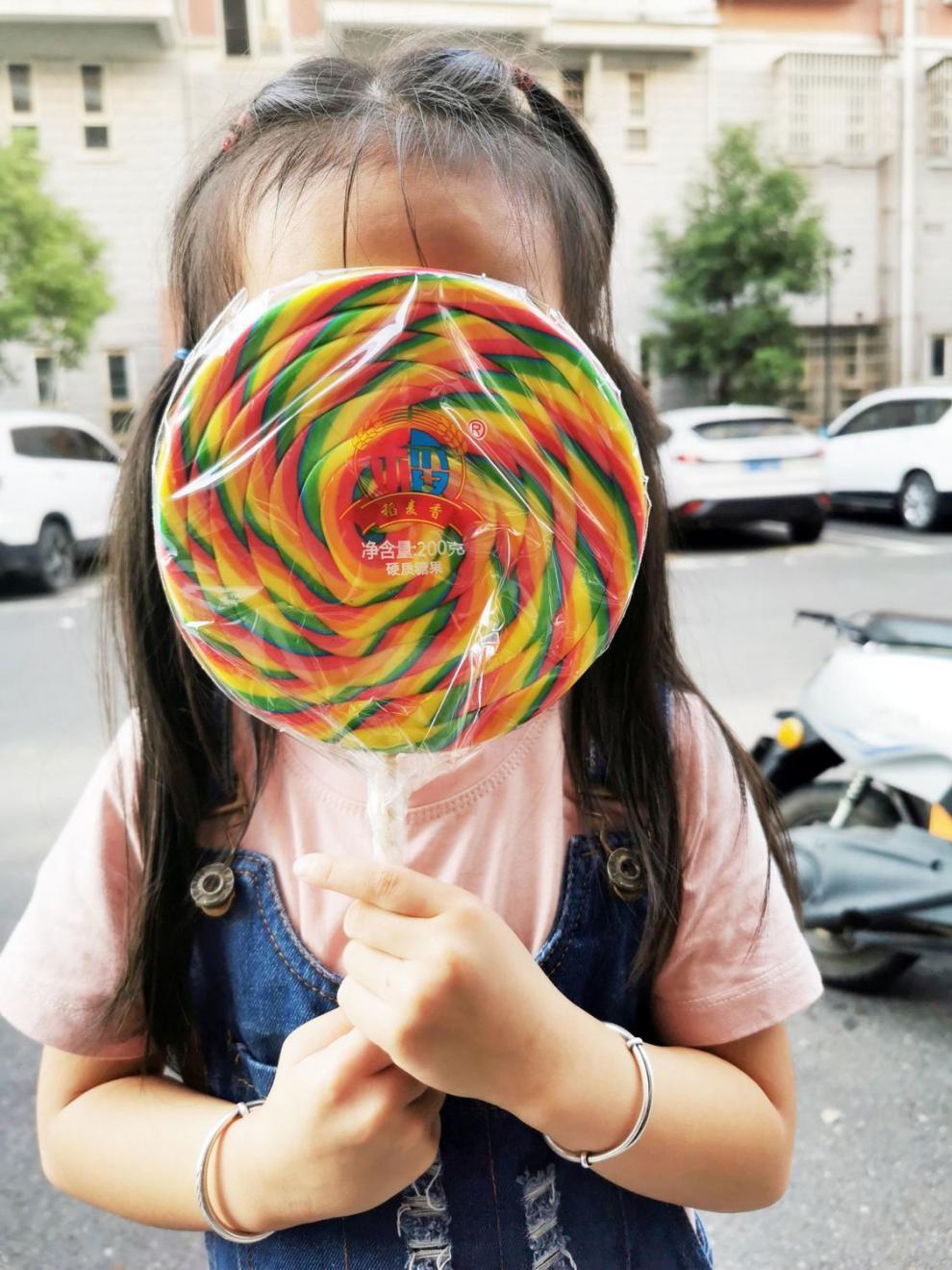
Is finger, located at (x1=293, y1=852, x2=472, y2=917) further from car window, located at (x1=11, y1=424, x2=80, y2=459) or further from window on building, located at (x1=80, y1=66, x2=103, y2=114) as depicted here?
window on building, located at (x1=80, y1=66, x2=103, y2=114)

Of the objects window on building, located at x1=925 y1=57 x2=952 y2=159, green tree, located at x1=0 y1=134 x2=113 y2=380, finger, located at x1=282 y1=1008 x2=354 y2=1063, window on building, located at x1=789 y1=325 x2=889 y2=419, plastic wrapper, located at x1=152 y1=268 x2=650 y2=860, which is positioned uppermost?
window on building, located at x1=925 y1=57 x2=952 y2=159

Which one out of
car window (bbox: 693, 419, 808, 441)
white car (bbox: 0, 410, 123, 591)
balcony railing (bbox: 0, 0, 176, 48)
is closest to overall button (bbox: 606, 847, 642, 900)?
white car (bbox: 0, 410, 123, 591)

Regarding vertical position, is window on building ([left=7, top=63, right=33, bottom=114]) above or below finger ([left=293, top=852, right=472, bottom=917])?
above

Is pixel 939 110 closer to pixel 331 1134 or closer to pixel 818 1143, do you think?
pixel 818 1143

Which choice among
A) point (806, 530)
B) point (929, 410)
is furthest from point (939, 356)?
point (806, 530)

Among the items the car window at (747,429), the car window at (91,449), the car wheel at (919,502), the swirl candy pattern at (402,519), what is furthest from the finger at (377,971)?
the car wheel at (919,502)

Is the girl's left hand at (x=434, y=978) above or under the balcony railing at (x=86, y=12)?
under

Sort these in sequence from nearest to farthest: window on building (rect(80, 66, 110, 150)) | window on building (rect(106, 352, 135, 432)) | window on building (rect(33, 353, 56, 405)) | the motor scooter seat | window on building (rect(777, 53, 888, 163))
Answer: the motor scooter seat < window on building (rect(33, 353, 56, 405)) < window on building (rect(80, 66, 110, 150)) < window on building (rect(106, 352, 135, 432)) < window on building (rect(777, 53, 888, 163))

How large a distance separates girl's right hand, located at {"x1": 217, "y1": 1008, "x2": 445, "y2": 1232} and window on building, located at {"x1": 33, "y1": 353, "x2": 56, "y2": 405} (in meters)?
16.8

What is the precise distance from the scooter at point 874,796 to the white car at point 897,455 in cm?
772

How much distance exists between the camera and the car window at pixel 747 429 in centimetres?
951

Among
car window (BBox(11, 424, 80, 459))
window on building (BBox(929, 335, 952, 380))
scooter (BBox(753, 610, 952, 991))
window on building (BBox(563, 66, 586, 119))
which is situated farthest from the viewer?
window on building (BBox(929, 335, 952, 380))

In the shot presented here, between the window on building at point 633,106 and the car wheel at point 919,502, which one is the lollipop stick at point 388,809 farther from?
the window on building at point 633,106

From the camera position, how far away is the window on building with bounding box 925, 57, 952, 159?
18.5 meters
